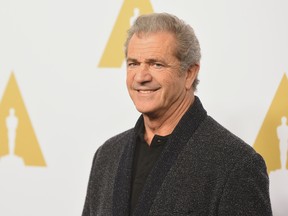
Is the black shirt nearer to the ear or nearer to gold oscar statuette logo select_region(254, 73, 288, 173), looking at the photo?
the ear

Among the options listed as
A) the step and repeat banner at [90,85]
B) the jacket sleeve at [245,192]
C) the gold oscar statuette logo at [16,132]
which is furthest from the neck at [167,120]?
the gold oscar statuette logo at [16,132]

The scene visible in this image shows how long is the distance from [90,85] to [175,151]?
0.58 m

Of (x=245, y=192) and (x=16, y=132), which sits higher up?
(x=16, y=132)

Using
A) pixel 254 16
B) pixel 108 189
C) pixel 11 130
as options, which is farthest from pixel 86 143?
pixel 254 16

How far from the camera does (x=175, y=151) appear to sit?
124 centimetres

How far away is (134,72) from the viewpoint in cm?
126

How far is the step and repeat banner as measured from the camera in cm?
157

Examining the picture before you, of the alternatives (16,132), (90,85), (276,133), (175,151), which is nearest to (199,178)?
(175,151)

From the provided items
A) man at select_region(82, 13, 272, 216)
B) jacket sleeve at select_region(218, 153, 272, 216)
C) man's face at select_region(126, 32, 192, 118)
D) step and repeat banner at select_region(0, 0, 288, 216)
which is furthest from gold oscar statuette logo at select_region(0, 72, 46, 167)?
jacket sleeve at select_region(218, 153, 272, 216)

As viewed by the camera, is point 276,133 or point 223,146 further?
point 276,133

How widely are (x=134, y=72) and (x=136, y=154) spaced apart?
0.69 feet

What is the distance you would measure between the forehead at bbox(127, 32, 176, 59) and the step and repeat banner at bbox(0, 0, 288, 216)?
0.38 m

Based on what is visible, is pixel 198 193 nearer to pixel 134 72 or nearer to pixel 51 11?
pixel 134 72

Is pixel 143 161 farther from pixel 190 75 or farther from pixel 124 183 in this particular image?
pixel 190 75
